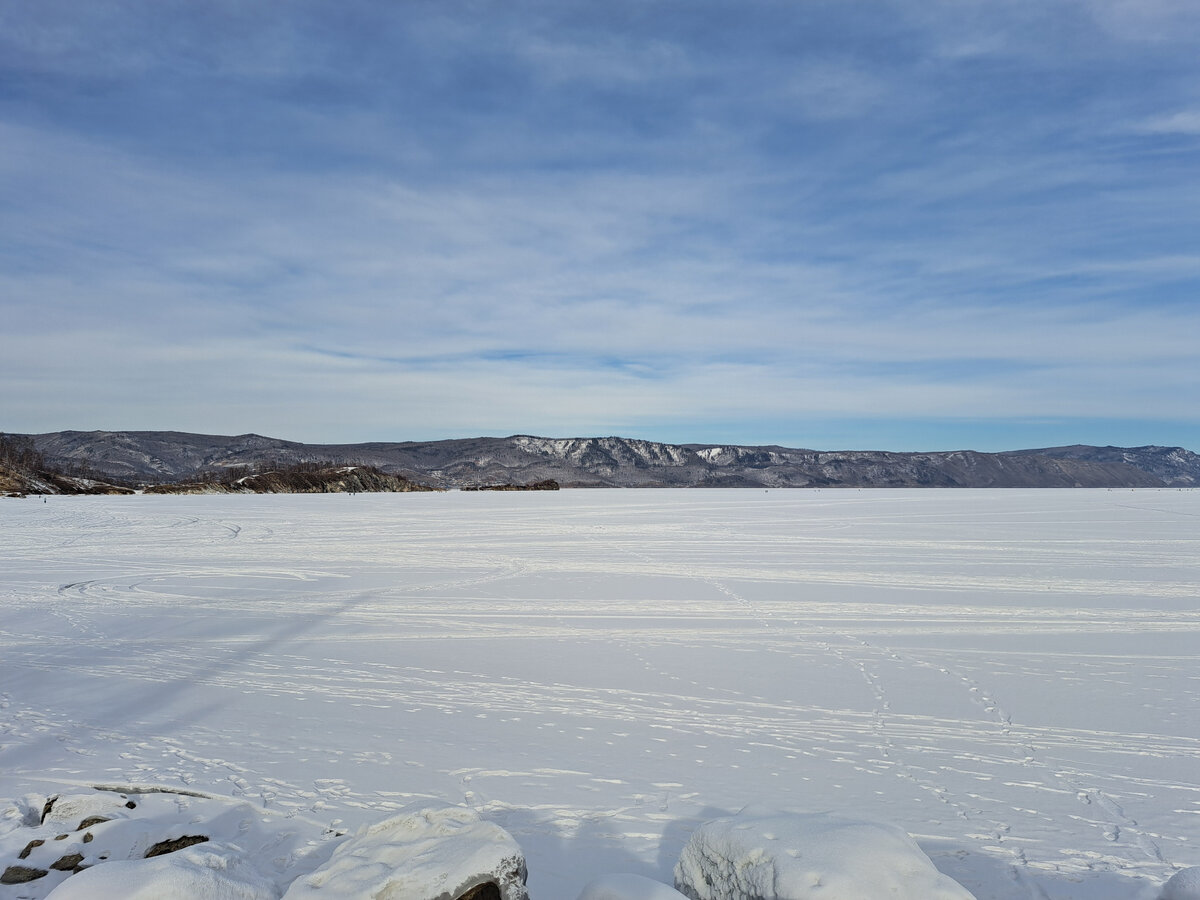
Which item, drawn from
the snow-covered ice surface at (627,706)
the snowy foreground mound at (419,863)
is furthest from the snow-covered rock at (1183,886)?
the snow-covered ice surface at (627,706)

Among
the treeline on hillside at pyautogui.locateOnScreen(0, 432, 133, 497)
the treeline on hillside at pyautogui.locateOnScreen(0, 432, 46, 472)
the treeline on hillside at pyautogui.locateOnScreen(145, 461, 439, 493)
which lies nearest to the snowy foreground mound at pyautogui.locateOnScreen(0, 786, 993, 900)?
the treeline on hillside at pyautogui.locateOnScreen(0, 432, 133, 497)

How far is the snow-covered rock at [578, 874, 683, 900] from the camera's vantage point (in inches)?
117

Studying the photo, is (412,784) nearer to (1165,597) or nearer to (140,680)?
(140,680)

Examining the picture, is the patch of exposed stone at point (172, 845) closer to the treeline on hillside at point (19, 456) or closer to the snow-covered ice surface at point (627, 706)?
the snow-covered ice surface at point (627, 706)

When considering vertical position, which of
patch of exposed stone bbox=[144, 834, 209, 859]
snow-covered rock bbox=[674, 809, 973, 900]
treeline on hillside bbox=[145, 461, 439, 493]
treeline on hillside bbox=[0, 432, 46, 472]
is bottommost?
patch of exposed stone bbox=[144, 834, 209, 859]

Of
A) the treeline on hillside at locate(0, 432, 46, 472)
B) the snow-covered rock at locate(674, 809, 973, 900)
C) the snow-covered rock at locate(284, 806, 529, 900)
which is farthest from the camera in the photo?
the treeline on hillside at locate(0, 432, 46, 472)

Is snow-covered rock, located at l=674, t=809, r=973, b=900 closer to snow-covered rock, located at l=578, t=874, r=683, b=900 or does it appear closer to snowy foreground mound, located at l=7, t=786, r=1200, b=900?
snowy foreground mound, located at l=7, t=786, r=1200, b=900

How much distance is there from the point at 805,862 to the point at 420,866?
5.22ft

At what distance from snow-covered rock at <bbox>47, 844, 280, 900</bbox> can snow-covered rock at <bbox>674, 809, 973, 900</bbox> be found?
6.28 feet

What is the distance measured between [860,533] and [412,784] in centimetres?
1970

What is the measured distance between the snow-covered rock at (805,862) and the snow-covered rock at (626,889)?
0.26m

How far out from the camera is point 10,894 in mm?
3402

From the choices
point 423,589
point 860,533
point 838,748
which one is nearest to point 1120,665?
point 838,748

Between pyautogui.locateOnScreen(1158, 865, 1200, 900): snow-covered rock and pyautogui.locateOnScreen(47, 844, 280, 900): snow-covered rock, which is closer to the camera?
pyautogui.locateOnScreen(47, 844, 280, 900): snow-covered rock
